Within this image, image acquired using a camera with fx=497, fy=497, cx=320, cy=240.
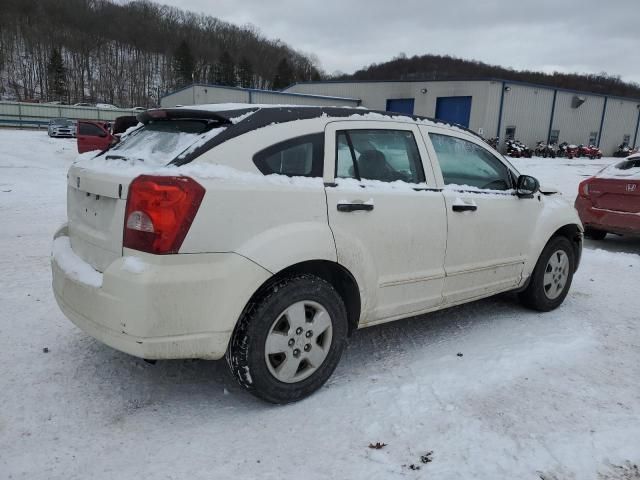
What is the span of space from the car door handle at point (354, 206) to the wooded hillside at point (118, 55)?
86018 millimetres

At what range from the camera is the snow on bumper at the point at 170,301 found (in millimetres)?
2410

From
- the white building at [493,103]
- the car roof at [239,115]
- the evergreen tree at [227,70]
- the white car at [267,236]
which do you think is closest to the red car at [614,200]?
the white car at [267,236]

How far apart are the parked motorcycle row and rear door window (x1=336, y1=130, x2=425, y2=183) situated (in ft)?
94.8

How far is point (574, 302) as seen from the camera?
5012mm

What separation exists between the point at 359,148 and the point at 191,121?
1060 mm

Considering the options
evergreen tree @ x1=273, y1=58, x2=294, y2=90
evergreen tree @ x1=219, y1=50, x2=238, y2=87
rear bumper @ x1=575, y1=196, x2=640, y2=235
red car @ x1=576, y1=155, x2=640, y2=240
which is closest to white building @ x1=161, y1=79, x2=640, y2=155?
red car @ x1=576, y1=155, x2=640, y2=240

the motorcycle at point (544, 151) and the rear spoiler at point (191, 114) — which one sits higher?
the motorcycle at point (544, 151)

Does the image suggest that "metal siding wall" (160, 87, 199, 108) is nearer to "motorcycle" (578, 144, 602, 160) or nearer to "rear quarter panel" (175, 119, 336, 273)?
"motorcycle" (578, 144, 602, 160)

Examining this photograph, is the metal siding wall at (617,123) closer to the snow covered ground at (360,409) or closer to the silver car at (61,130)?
the silver car at (61,130)

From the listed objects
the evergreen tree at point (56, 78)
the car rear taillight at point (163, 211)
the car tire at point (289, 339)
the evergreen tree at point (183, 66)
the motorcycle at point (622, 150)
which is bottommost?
the car tire at point (289, 339)

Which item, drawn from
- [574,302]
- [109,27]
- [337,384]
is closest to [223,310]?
[337,384]

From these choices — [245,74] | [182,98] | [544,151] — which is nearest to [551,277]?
[544,151]

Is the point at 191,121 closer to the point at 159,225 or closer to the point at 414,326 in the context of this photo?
the point at 159,225

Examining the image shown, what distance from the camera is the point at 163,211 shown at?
240cm
